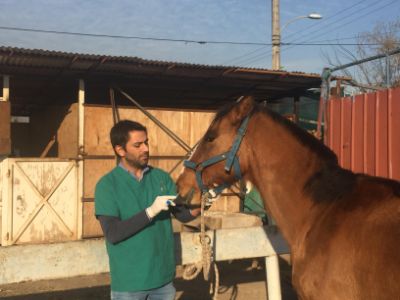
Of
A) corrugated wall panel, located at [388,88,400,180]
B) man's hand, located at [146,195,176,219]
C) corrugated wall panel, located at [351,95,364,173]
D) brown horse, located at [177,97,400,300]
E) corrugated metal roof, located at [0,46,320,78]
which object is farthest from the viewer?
corrugated metal roof, located at [0,46,320,78]

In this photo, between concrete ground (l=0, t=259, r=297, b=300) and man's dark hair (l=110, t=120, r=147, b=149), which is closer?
man's dark hair (l=110, t=120, r=147, b=149)

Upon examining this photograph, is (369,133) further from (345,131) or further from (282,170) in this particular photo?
(282,170)

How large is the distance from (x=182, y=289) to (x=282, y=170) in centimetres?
350

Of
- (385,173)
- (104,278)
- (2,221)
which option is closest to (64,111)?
(2,221)

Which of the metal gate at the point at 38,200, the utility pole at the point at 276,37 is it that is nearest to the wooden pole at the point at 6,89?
the metal gate at the point at 38,200

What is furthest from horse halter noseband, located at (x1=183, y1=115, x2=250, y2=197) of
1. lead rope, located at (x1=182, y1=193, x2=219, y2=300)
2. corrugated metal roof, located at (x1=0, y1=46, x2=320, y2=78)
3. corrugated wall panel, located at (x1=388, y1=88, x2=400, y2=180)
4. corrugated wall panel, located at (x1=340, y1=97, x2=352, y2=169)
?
corrugated metal roof, located at (x1=0, y1=46, x2=320, y2=78)

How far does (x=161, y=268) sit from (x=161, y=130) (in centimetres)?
648

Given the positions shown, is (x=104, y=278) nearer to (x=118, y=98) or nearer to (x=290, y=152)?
(x=290, y=152)

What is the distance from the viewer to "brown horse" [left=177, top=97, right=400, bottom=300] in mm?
2305

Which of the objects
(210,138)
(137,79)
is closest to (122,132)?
(210,138)

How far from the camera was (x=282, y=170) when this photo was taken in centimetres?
297

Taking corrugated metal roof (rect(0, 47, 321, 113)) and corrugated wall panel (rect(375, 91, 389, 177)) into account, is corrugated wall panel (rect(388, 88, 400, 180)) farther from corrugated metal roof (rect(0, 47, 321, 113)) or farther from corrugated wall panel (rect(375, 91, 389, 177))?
corrugated metal roof (rect(0, 47, 321, 113))

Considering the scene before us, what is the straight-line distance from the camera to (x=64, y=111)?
9.34m

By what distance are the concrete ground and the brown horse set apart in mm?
2825
